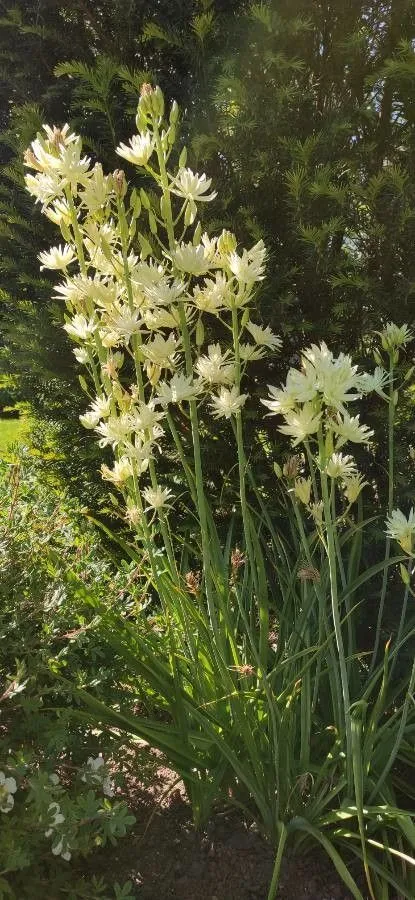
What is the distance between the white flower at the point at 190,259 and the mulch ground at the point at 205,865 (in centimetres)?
143

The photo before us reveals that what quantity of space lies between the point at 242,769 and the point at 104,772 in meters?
0.37

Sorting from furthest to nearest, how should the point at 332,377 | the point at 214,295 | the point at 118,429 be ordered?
the point at 118,429 → the point at 214,295 → the point at 332,377

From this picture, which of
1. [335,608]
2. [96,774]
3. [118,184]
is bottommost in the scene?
[96,774]

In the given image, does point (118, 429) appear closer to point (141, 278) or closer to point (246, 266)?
point (141, 278)

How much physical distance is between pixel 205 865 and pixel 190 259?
5.30 ft

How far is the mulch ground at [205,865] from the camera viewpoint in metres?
2.01

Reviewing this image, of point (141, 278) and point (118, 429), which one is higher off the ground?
point (141, 278)

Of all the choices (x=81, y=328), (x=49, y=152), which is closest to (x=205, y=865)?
(x=81, y=328)

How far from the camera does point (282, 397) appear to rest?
5.76ft

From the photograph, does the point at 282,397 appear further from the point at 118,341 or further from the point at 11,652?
the point at 11,652

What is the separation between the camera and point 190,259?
1829mm

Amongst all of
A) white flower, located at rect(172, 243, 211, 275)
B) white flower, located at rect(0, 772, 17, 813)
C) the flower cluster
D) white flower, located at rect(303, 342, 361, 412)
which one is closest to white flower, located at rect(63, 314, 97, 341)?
the flower cluster

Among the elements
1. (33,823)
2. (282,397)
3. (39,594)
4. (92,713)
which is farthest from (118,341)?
(33,823)

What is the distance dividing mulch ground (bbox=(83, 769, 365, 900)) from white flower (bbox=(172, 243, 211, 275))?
1432mm
